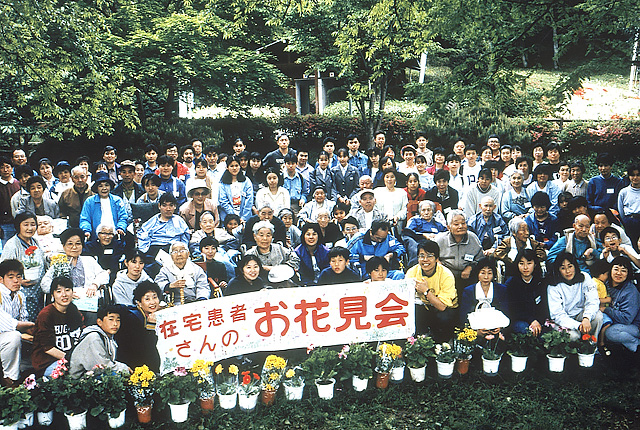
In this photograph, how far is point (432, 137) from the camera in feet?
43.6

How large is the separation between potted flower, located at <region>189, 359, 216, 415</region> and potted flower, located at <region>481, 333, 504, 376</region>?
10.3ft

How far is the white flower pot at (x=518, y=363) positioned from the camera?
21.8ft

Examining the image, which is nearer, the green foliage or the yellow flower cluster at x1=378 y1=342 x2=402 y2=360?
the green foliage

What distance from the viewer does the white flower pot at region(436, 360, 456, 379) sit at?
6520 millimetres

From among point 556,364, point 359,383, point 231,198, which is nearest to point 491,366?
point 556,364

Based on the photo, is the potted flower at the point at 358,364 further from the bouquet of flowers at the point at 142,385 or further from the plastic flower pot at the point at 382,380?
the bouquet of flowers at the point at 142,385

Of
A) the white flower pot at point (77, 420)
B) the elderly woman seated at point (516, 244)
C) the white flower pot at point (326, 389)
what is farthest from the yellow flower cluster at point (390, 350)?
the white flower pot at point (77, 420)

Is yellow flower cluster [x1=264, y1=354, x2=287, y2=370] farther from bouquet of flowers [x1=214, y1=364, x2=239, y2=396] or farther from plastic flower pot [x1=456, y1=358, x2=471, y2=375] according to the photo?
plastic flower pot [x1=456, y1=358, x2=471, y2=375]

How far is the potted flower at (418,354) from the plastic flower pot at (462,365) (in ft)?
1.21

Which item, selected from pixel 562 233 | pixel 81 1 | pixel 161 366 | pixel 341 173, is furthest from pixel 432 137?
pixel 161 366

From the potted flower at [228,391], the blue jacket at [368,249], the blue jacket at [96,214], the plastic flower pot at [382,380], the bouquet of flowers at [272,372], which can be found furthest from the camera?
the blue jacket at [96,214]

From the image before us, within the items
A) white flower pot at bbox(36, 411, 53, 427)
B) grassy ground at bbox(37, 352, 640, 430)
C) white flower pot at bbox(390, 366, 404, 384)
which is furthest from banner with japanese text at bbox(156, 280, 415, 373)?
white flower pot at bbox(36, 411, 53, 427)

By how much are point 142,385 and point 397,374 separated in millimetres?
2783

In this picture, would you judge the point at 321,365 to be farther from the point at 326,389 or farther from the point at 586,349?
the point at 586,349
